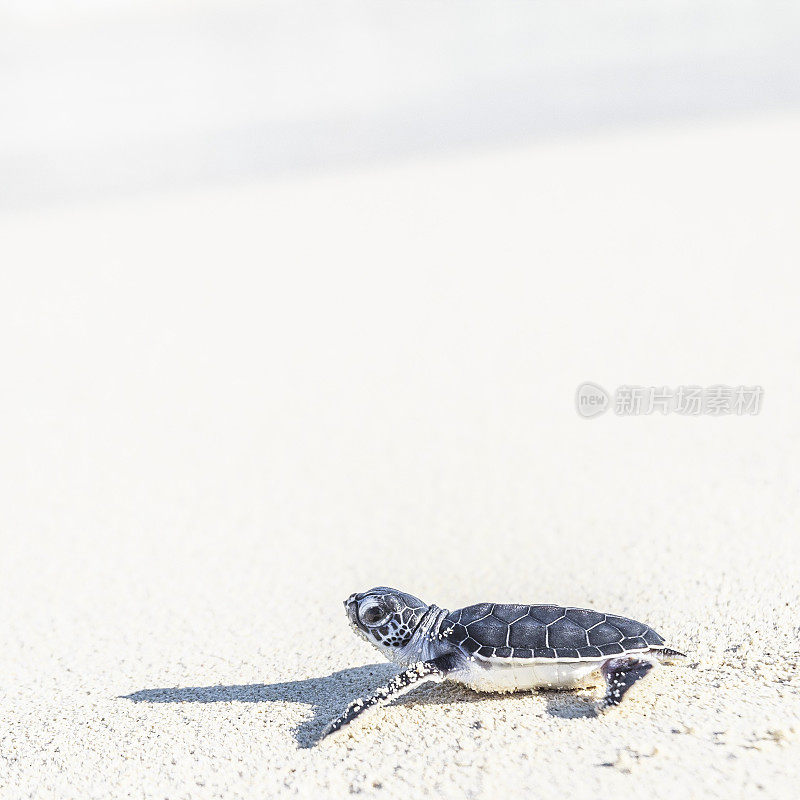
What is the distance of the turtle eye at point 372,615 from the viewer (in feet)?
10.5

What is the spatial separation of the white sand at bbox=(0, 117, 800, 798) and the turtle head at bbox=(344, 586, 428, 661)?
0.71 feet

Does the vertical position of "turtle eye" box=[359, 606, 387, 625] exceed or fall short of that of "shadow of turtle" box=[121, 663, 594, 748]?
it exceeds it

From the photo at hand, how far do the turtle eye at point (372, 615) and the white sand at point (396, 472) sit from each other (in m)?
0.30

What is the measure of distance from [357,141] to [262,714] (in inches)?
538

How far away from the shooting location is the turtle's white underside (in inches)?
116

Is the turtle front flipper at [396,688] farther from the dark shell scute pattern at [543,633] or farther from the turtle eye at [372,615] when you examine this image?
the turtle eye at [372,615]

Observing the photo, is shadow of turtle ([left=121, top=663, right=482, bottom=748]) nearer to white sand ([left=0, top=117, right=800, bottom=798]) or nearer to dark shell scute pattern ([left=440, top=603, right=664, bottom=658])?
white sand ([left=0, top=117, right=800, bottom=798])

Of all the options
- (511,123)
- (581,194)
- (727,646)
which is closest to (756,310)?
(581,194)

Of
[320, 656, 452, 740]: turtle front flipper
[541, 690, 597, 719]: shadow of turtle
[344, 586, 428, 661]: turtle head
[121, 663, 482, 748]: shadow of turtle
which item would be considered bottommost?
[121, 663, 482, 748]: shadow of turtle

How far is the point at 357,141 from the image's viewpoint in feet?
51.5

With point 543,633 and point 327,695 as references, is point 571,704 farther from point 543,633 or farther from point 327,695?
point 327,695

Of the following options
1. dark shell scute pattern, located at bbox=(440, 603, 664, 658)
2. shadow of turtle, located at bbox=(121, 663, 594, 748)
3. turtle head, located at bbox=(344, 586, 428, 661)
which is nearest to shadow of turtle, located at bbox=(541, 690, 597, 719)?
shadow of turtle, located at bbox=(121, 663, 594, 748)

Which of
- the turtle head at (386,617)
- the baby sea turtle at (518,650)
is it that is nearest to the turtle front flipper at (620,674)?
the baby sea turtle at (518,650)

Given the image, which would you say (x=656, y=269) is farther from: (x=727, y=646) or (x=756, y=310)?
(x=727, y=646)
